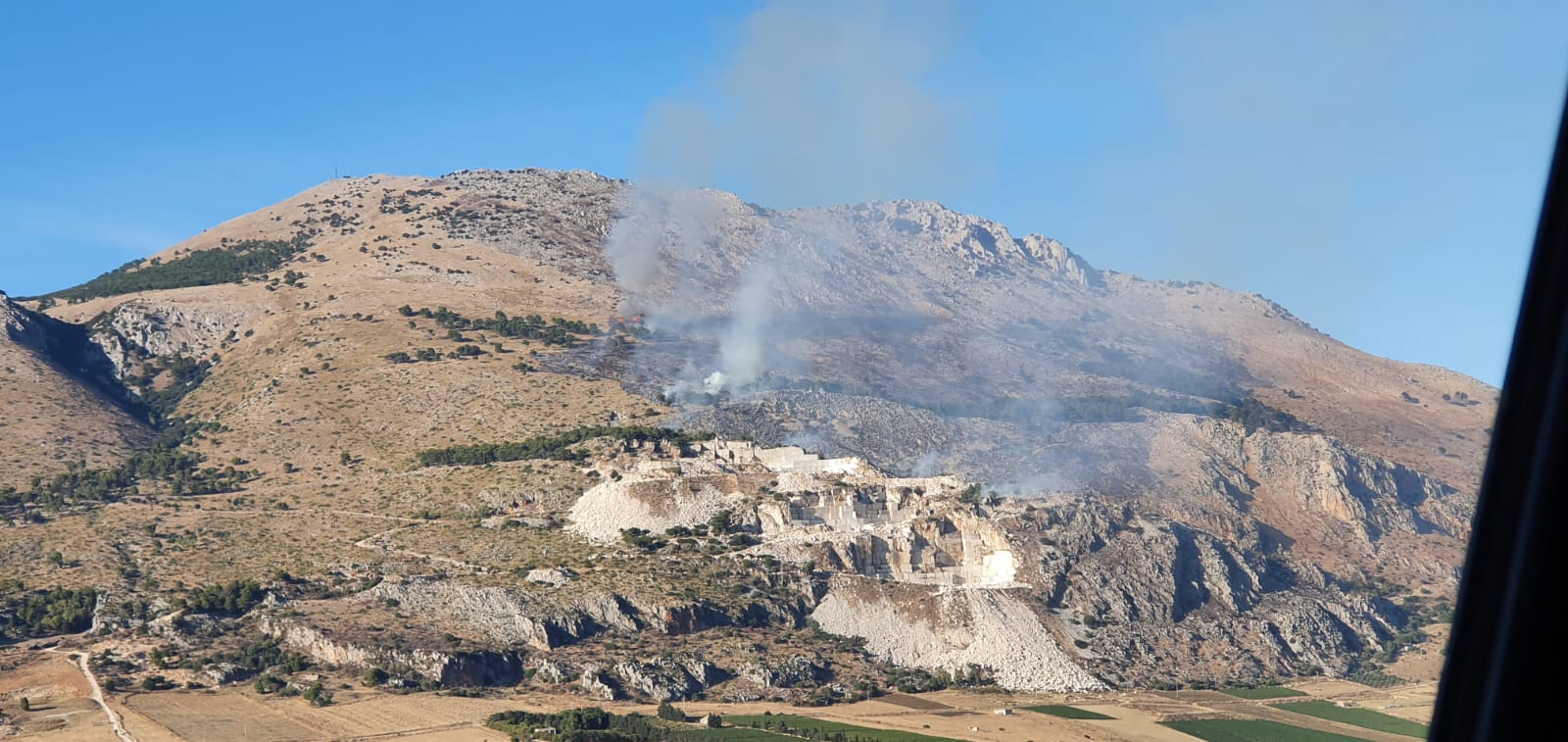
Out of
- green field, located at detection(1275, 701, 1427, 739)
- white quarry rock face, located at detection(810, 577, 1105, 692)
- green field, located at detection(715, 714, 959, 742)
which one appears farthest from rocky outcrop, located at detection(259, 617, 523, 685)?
green field, located at detection(1275, 701, 1427, 739)

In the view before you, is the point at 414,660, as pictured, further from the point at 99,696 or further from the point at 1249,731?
the point at 1249,731

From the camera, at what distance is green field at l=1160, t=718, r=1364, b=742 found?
7862 cm

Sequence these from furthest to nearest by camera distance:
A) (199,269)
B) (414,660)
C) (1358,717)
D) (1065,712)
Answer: (199,269) < (1358,717) < (1065,712) < (414,660)

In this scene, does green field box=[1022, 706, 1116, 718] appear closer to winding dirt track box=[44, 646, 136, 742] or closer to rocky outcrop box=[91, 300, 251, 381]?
winding dirt track box=[44, 646, 136, 742]

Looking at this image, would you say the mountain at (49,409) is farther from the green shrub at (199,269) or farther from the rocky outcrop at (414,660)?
the rocky outcrop at (414,660)

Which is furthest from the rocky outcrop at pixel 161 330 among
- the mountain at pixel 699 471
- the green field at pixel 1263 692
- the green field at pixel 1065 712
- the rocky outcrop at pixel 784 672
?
the green field at pixel 1263 692

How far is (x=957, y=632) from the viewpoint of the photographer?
3698 inches

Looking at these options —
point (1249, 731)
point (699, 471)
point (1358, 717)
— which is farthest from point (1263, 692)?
point (699, 471)

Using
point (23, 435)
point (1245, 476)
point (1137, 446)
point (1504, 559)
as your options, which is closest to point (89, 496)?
point (23, 435)

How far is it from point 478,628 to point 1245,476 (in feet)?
247

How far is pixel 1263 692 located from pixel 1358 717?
31.7ft

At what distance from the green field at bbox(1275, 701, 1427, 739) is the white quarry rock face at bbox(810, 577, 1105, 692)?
11549 mm

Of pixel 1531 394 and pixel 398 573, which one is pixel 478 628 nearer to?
pixel 398 573

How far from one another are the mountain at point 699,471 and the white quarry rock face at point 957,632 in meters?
0.25
